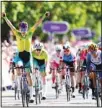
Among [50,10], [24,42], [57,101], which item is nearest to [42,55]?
[24,42]

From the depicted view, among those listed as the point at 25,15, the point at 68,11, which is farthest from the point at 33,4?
the point at 68,11

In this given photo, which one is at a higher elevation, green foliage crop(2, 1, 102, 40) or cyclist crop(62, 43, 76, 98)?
green foliage crop(2, 1, 102, 40)

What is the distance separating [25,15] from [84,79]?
74.0 ft

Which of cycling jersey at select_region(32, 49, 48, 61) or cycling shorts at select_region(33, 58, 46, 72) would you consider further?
cycling shorts at select_region(33, 58, 46, 72)

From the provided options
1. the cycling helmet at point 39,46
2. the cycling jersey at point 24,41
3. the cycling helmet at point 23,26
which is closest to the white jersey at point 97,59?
the cycling helmet at point 39,46

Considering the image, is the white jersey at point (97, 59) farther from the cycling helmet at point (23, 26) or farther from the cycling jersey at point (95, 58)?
the cycling helmet at point (23, 26)

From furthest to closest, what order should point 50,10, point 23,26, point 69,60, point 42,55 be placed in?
point 50,10
point 69,60
point 42,55
point 23,26

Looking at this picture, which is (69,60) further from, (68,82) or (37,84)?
(37,84)

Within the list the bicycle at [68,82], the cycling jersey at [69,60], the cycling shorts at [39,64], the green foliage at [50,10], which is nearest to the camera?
the cycling shorts at [39,64]

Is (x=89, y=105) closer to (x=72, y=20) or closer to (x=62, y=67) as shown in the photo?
(x=62, y=67)

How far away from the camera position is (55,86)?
25531mm

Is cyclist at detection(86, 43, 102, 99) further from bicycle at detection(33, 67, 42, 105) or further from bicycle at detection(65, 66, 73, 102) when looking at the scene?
bicycle at detection(65, 66, 73, 102)

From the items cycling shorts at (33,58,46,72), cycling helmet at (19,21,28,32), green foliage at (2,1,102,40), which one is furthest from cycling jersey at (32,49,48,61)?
green foliage at (2,1,102,40)

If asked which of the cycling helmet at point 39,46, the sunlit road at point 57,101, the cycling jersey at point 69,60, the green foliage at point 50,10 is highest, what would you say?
the green foliage at point 50,10
